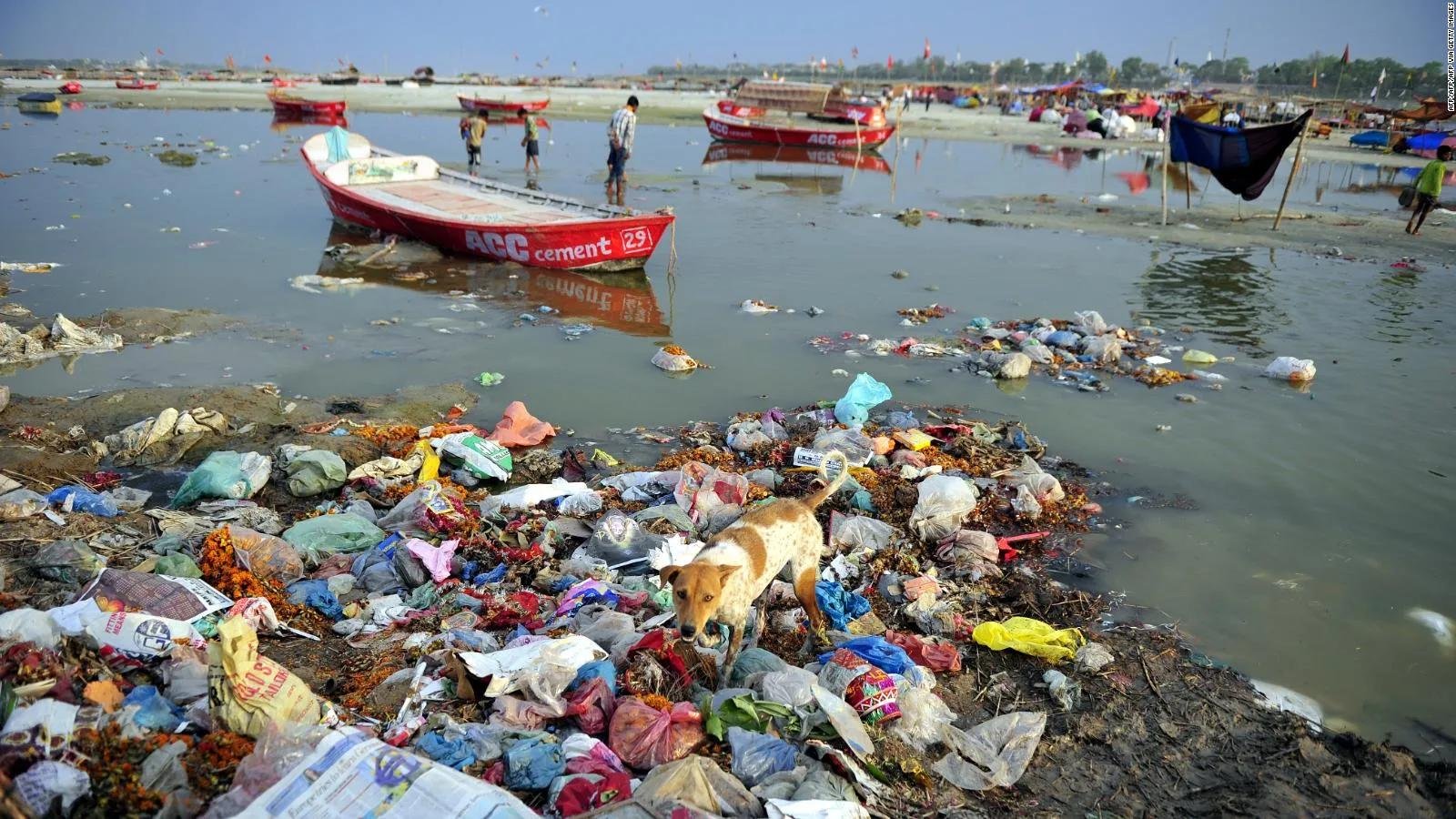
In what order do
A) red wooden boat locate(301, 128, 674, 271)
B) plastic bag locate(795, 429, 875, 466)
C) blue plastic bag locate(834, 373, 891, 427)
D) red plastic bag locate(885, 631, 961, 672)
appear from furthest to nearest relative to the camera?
red wooden boat locate(301, 128, 674, 271)
blue plastic bag locate(834, 373, 891, 427)
plastic bag locate(795, 429, 875, 466)
red plastic bag locate(885, 631, 961, 672)

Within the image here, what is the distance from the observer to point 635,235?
11.5 metres

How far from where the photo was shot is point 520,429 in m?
6.70

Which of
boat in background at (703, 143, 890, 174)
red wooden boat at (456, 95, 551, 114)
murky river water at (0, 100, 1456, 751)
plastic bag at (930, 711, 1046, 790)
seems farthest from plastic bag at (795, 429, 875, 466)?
red wooden boat at (456, 95, 551, 114)

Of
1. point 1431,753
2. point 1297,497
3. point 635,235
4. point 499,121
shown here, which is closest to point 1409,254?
point 1297,497

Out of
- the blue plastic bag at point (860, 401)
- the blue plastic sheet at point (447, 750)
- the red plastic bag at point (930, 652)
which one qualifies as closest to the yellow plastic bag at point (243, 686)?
the blue plastic sheet at point (447, 750)

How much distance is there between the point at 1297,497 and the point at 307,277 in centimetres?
1133

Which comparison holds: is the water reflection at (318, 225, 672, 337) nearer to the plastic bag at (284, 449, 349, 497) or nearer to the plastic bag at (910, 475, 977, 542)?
the plastic bag at (284, 449, 349, 497)

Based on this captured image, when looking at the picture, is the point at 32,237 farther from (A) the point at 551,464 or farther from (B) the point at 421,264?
(A) the point at 551,464

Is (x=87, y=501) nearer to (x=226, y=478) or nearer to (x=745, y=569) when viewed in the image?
(x=226, y=478)

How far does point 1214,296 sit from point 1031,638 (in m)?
9.70

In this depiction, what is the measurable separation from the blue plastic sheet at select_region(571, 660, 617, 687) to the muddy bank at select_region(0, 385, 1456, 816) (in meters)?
0.43

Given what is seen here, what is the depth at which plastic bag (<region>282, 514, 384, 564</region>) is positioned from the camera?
4824mm

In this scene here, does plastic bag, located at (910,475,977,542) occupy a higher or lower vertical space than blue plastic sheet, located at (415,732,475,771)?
lower

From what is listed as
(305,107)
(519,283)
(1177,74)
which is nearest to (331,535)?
(519,283)
